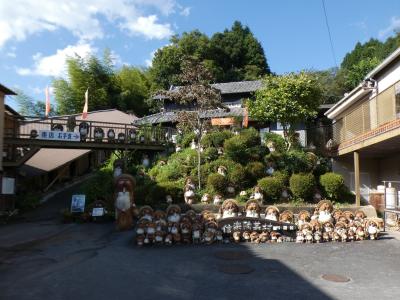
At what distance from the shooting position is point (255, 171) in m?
16.7

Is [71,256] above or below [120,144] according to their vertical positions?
below

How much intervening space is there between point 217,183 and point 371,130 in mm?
5889

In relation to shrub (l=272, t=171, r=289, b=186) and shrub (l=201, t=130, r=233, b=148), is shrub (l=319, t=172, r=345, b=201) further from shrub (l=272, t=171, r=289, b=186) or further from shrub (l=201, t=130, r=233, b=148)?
shrub (l=201, t=130, r=233, b=148)

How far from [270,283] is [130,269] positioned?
2.93 meters

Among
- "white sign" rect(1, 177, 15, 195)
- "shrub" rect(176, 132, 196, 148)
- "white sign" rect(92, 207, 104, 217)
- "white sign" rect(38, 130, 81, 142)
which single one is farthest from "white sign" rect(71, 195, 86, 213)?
"shrub" rect(176, 132, 196, 148)

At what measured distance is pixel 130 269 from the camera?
8453 mm

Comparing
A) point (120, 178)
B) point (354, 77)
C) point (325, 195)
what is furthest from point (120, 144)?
point (354, 77)

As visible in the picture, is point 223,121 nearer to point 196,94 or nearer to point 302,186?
point 196,94

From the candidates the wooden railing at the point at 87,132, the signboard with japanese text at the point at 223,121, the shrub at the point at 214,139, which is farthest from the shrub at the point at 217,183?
the signboard with japanese text at the point at 223,121

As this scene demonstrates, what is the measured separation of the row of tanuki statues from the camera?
11203mm

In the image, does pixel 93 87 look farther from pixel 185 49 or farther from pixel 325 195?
pixel 325 195

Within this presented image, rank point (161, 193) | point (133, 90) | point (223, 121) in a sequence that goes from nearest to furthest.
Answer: point (161, 193), point (223, 121), point (133, 90)

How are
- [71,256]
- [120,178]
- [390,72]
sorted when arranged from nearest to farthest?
[71,256], [120,178], [390,72]

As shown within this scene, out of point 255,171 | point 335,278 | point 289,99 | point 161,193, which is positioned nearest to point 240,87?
point 289,99
